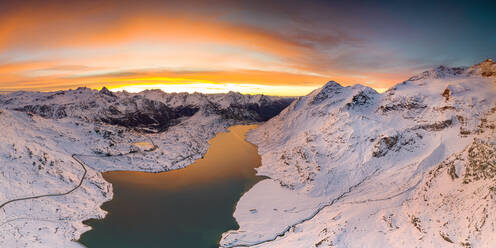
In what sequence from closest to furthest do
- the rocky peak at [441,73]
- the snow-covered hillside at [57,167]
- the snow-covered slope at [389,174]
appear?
the snow-covered slope at [389,174] → the snow-covered hillside at [57,167] → the rocky peak at [441,73]

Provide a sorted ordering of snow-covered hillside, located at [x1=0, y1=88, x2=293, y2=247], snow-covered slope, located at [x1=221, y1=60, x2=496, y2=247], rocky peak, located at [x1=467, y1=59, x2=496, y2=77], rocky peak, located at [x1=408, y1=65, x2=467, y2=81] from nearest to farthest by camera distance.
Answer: snow-covered slope, located at [x1=221, y1=60, x2=496, y2=247]
snow-covered hillside, located at [x1=0, y1=88, x2=293, y2=247]
rocky peak, located at [x1=467, y1=59, x2=496, y2=77]
rocky peak, located at [x1=408, y1=65, x2=467, y2=81]

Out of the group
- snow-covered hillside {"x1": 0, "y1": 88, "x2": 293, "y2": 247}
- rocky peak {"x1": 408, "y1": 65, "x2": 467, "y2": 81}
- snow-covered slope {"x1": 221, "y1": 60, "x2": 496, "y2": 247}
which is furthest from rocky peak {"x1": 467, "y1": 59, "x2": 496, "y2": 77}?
snow-covered hillside {"x1": 0, "y1": 88, "x2": 293, "y2": 247}

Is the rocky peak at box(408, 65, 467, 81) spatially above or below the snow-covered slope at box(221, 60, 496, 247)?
above

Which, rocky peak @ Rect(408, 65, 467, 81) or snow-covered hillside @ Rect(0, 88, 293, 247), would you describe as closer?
snow-covered hillside @ Rect(0, 88, 293, 247)

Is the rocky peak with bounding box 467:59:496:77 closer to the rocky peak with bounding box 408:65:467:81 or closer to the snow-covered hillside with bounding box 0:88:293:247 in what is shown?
the rocky peak with bounding box 408:65:467:81

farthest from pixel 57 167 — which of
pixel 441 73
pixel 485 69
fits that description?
pixel 485 69

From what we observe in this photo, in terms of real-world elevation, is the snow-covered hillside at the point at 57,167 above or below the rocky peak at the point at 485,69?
A: below

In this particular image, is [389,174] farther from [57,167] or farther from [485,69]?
[57,167]

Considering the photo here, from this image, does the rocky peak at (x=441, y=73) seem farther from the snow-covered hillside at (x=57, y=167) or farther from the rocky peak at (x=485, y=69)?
the snow-covered hillside at (x=57, y=167)

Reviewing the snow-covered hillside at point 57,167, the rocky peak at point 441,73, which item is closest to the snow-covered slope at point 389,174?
the rocky peak at point 441,73
